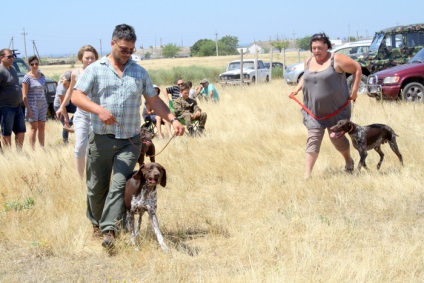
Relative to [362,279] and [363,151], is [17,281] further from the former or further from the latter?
[363,151]

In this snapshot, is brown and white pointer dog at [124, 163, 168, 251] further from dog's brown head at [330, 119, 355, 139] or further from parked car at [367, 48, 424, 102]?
parked car at [367, 48, 424, 102]

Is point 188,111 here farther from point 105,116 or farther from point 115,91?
point 105,116

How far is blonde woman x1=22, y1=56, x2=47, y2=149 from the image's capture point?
10328mm

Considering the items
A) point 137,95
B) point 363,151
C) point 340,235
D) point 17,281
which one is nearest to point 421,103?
point 363,151

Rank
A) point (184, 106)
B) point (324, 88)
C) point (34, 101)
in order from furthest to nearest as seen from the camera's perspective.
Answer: point (184, 106)
point (34, 101)
point (324, 88)

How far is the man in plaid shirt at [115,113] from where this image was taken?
505cm

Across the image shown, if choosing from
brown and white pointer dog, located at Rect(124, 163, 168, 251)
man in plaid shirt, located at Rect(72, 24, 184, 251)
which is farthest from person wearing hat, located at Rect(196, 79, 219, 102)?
brown and white pointer dog, located at Rect(124, 163, 168, 251)

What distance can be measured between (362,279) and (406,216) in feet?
6.43

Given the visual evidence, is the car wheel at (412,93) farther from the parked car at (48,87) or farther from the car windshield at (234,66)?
the car windshield at (234,66)

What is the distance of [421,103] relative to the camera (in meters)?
13.6

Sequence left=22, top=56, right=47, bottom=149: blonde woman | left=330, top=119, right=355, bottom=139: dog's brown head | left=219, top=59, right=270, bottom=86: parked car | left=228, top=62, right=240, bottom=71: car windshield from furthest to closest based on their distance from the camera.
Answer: left=228, top=62, right=240, bottom=71: car windshield, left=219, top=59, right=270, bottom=86: parked car, left=22, top=56, right=47, bottom=149: blonde woman, left=330, top=119, right=355, bottom=139: dog's brown head

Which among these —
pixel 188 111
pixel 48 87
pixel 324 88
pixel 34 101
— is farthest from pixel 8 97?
pixel 48 87

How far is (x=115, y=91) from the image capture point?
509cm

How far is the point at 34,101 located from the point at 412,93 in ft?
27.8
